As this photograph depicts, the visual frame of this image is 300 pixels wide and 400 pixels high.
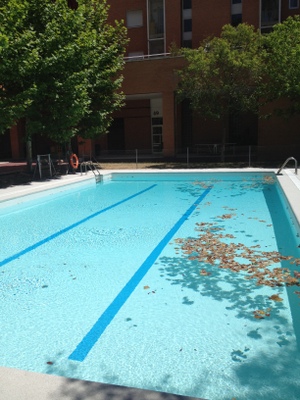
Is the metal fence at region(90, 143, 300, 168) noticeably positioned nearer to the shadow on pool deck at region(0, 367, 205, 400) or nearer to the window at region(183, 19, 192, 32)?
the window at region(183, 19, 192, 32)

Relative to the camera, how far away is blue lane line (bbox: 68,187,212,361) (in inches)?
157

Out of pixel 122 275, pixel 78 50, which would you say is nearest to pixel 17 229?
pixel 122 275

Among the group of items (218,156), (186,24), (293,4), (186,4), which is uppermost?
(186,4)

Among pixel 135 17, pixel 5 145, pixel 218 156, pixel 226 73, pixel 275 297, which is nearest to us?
pixel 275 297


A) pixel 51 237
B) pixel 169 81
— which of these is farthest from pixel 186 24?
pixel 51 237

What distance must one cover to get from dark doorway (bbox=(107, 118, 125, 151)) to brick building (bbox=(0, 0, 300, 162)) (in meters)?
0.08

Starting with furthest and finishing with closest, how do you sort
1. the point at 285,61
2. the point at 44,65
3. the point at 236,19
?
the point at 236,19 → the point at 285,61 → the point at 44,65

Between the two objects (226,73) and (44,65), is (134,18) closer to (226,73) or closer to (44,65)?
(226,73)

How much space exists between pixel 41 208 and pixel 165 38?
1982 cm

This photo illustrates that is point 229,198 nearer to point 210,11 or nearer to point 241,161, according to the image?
point 241,161

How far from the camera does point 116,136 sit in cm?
3139

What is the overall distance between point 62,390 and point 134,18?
29647 mm

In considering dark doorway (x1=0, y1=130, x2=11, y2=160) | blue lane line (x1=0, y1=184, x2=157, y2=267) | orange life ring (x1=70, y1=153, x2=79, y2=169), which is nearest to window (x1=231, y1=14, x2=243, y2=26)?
orange life ring (x1=70, y1=153, x2=79, y2=169)

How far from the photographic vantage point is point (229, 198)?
12711 millimetres
